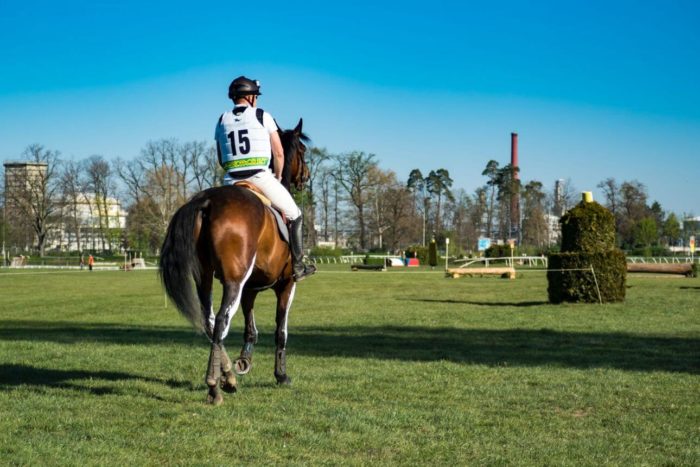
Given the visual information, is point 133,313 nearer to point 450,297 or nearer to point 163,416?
point 450,297

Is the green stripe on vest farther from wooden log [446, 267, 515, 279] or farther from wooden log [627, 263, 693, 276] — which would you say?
wooden log [446, 267, 515, 279]

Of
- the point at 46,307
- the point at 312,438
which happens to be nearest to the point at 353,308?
Answer: the point at 46,307

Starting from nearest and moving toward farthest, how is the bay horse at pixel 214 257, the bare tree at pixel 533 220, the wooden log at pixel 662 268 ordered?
the bay horse at pixel 214 257 < the wooden log at pixel 662 268 < the bare tree at pixel 533 220

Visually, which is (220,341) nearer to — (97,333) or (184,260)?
(184,260)

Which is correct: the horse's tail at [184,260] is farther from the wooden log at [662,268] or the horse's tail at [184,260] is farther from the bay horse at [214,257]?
the wooden log at [662,268]

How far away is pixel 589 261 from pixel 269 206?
15163mm

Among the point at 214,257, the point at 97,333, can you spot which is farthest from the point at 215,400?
the point at 97,333

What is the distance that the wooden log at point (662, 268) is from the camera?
3392 cm

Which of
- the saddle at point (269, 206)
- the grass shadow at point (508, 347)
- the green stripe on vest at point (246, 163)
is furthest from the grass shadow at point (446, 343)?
the green stripe on vest at point (246, 163)

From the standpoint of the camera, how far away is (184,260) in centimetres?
700

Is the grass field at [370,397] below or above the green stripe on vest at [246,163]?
below

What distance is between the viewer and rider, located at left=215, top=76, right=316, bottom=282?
25.8 ft

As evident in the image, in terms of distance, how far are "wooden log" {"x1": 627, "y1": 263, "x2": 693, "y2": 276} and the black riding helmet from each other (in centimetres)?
2908

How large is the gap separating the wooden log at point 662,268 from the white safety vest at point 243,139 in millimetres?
29128
